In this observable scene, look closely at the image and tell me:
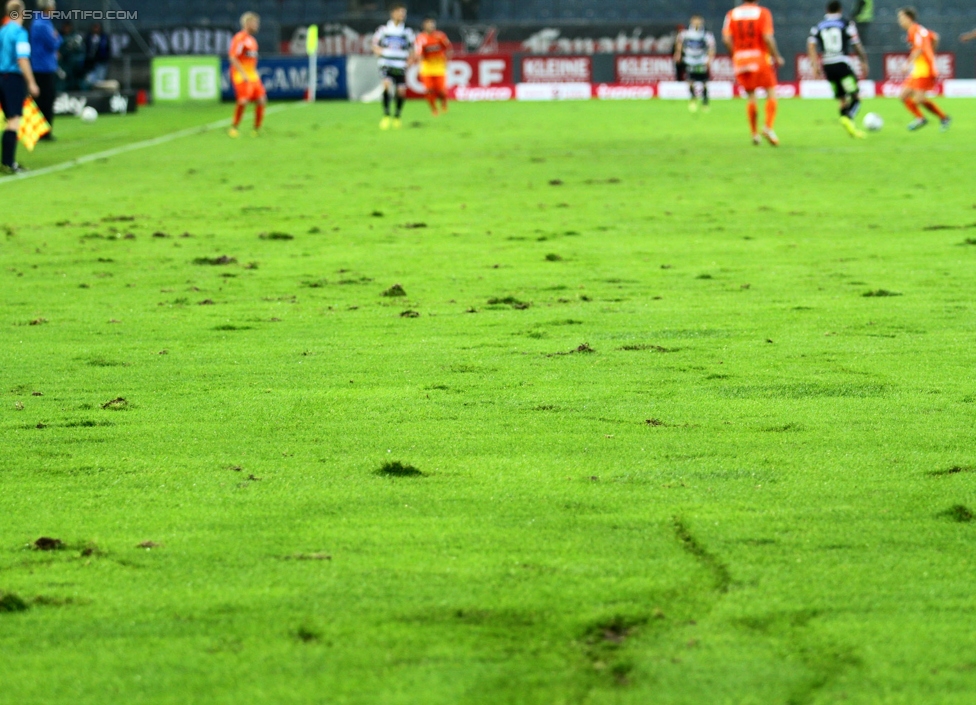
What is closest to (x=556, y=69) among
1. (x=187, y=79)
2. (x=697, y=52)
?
(x=187, y=79)

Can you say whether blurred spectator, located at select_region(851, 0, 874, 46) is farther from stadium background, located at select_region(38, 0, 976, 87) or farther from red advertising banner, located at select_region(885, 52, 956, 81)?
red advertising banner, located at select_region(885, 52, 956, 81)

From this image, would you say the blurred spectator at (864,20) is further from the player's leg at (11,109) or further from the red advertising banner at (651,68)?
the player's leg at (11,109)

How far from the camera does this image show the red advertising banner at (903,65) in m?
44.8

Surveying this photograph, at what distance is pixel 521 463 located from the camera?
5180mm

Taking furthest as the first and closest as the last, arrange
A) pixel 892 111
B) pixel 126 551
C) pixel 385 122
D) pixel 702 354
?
pixel 892 111 < pixel 385 122 < pixel 702 354 < pixel 126 551

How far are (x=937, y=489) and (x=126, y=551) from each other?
2604 millimetres

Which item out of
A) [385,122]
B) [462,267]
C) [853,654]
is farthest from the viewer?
[385,122]

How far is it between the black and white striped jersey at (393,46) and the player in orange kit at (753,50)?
9218 millimetres

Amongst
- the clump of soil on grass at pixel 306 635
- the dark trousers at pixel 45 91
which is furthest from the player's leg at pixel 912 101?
the clump of soil on grass at pixel 306 635

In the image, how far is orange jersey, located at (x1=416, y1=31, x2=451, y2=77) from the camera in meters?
32.5

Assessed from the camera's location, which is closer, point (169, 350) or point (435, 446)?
point (435, 446)

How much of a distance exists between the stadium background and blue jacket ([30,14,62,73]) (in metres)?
21.9

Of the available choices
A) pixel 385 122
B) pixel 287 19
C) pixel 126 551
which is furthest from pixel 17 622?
pixel 287 19

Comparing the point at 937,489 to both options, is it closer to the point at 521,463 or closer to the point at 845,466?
the point at 845,466
